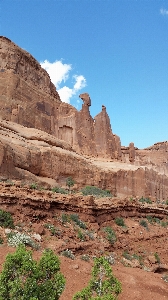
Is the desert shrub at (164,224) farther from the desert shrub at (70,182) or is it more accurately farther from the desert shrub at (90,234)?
the desert shrub at (90,234)

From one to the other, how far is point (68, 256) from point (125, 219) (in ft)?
30.5

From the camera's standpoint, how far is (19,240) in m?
10.3

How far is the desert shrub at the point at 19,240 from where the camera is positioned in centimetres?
1012

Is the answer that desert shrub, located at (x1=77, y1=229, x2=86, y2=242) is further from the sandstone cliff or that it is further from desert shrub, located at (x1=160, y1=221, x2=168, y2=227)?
desert shrub, located at (x1=160, y1=221, x2=168, y2=227)

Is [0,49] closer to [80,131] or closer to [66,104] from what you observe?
[66,104]

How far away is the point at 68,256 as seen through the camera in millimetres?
11148

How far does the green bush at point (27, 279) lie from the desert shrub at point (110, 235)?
10764 millimetres

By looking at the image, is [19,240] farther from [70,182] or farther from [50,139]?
[50,139]

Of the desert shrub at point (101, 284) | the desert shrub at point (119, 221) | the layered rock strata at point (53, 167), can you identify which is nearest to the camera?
the desert shrub at point (101, 284)

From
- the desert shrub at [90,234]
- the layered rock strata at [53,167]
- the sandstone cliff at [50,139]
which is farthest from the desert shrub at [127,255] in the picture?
the sandstone cliff at [50,139]

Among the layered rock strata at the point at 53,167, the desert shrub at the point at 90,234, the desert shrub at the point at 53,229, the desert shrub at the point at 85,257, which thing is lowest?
the desert shrub at the point at 85,257

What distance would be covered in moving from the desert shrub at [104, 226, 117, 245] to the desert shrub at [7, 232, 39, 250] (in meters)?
6.10

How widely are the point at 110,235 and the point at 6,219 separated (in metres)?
6.77

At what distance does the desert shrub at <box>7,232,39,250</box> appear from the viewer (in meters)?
10.1
